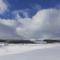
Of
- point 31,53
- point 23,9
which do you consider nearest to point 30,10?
point 23,9

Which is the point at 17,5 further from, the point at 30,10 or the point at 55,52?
the point at 55,52

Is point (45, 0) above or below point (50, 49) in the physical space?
above

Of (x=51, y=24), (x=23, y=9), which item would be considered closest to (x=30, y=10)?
(x=23, y=9)

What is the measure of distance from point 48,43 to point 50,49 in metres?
0.04

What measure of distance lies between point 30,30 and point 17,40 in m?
0.11

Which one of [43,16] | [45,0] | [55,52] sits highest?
[45,0]

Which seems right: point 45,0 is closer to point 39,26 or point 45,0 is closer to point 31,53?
point 39,26

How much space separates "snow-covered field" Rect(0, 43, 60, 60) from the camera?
3.83 feet

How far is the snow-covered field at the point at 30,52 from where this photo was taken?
117 centimetres

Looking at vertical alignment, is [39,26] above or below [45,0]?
below

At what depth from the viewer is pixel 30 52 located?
119 centimetres

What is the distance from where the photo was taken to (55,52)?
3.86 feet

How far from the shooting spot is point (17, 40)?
3.94 ft

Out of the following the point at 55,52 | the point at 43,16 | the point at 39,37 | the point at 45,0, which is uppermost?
the point at 45,0
